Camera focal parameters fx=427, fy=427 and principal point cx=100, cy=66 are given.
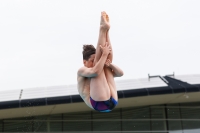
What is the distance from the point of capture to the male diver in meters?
6.52

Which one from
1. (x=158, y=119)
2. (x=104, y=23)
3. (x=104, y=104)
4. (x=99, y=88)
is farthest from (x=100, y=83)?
(x=158, y=119)

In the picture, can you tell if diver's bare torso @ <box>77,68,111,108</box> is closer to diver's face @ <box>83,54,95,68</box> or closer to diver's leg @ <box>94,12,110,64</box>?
diver's face @ <box>83,54,95,68</box>

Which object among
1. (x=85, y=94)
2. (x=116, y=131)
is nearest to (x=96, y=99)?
(x=85, y=94)

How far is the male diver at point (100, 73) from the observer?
652cm

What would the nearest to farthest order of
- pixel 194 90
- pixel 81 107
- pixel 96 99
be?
pixel 96 99 < pixel 194 90 < pixel 81 107

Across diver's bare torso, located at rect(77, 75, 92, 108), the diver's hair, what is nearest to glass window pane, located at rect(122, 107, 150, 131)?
diver's bare torso, located at rect(77, 75, 92, 108)

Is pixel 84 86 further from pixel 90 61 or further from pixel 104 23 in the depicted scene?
pixel 104 23

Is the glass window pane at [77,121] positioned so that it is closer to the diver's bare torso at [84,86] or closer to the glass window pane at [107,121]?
the glass window pane at [107,121]

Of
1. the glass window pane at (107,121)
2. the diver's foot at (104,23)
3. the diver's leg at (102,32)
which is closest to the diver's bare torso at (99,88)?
the diver's leg at (102,32)

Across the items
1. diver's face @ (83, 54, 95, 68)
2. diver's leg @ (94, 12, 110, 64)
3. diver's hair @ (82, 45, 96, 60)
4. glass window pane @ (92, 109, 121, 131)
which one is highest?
diver's leg @ (94, 12, 110, 64)

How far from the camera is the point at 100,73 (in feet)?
21.8

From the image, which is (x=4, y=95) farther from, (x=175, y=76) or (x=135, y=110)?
(x=175, y=76)

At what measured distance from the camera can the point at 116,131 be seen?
832 inches

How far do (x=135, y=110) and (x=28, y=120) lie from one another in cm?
539
